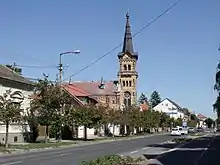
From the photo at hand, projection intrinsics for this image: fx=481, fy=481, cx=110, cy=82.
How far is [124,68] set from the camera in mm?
127375

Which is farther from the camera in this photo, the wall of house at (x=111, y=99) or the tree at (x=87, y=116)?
the wall of house at (x=111, y=99)

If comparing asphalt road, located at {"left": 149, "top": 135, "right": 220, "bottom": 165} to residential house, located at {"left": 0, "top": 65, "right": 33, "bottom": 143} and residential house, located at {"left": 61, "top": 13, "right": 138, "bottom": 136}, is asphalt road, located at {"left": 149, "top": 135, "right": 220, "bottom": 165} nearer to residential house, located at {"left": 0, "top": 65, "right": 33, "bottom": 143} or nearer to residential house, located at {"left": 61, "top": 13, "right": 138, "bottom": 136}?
residential house, located at {"left": 0, "top": 65, "right": 33, "bottom": 143}

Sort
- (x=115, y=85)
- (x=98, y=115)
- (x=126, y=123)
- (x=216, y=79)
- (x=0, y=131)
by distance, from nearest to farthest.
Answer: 1. (x=0, y=131)
2. (x=216, y=79)
3. (x=98, y=115)
4. (x=126, y=123)
5. (x=115, y=85)

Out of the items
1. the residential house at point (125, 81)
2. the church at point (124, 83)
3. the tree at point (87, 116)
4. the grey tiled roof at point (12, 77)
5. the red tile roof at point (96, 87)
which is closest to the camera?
the grey tiled roof at point (12, 77)

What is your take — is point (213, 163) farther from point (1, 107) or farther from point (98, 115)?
point (98, 115)

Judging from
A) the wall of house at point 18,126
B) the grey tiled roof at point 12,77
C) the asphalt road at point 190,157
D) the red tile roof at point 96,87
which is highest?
the red tile roof at point 96,87

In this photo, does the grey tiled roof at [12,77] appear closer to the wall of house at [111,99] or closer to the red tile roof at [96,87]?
the wall of house at [111,99]

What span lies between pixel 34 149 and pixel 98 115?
21.5 m

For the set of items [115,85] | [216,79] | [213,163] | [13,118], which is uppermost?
[115,85]

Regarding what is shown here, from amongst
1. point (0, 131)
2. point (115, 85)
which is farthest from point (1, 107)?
point (115, 85)

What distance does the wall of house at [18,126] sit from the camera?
46.6 m

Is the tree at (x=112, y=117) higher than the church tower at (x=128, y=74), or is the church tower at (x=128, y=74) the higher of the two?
the church tower at (x=128, y=74)

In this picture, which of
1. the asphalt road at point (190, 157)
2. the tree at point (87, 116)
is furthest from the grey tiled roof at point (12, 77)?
the asphalt road at point (190, 157)

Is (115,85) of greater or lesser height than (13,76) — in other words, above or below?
above
